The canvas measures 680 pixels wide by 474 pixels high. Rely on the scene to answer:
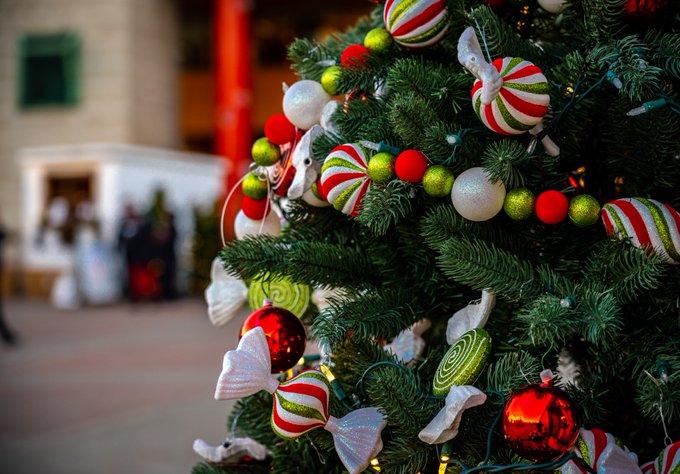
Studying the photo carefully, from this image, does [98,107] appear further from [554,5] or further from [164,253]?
[554,5]

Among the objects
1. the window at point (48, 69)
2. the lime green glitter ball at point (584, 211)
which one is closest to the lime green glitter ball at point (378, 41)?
the lime green glitter ball at point (584, 211)

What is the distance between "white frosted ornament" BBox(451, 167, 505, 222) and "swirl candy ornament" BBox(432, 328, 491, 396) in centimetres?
18

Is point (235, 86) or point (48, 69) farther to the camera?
point (48, 69)

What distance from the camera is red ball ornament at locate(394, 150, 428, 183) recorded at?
110 centimetres

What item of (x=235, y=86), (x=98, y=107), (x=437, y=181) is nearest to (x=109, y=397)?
(x=437, y=181)

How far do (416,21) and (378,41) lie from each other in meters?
0.12

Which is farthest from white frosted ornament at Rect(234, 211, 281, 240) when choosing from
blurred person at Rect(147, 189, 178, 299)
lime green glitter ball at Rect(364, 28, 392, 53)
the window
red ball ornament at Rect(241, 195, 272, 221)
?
the window

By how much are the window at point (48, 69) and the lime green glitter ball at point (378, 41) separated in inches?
560

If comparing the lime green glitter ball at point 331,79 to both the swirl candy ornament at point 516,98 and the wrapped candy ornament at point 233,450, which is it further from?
the wrapped candy ornament at point 233,450

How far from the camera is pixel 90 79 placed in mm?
14391

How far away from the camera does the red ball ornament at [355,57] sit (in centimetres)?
129

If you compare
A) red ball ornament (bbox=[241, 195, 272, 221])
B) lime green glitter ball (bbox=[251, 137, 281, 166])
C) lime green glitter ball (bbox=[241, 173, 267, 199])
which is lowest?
red ball ornament (bbox=[241, 195, 272, 221])

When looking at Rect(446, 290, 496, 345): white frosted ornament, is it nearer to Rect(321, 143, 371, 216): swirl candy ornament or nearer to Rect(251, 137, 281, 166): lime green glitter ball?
Rect(321, 143, 371, 216): swirl candy ornament

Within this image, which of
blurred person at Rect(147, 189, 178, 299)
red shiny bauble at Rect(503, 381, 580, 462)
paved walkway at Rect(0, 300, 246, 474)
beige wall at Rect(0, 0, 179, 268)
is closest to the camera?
red shiny bauble at Rect(503, 381, 580, 462)
